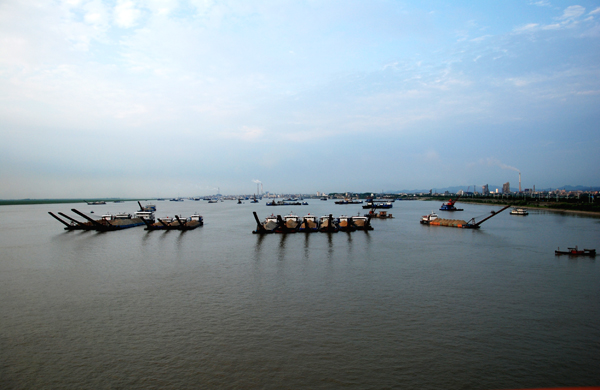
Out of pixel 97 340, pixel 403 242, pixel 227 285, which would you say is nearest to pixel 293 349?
pixel 97 340

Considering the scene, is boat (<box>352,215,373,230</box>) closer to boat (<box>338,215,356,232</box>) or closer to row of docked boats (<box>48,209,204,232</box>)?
boat (<box>338,215,356,232</box>)

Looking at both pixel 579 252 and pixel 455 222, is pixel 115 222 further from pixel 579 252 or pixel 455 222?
pixel 579 252

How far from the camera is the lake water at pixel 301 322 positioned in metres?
9.29

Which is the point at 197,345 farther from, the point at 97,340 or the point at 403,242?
the point at 403,242

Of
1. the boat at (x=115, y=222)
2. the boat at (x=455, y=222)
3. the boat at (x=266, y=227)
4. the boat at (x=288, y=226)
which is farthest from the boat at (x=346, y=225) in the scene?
the boat at (x=115, y=222)

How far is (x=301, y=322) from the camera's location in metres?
12.8

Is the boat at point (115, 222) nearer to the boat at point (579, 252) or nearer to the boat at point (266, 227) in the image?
the boat at point (266, 227)

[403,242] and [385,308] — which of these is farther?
[403,242]

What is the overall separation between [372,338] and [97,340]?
9.02m

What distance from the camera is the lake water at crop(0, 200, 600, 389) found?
9289 mm

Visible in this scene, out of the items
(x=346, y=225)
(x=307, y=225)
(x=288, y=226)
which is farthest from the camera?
(x=346, y=225)

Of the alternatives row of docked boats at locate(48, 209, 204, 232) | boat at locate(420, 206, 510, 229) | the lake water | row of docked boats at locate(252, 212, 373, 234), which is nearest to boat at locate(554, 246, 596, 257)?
the lake water

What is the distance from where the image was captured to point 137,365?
977cm

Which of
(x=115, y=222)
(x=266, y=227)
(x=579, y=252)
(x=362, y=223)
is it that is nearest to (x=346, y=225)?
(x=362, y=223)
